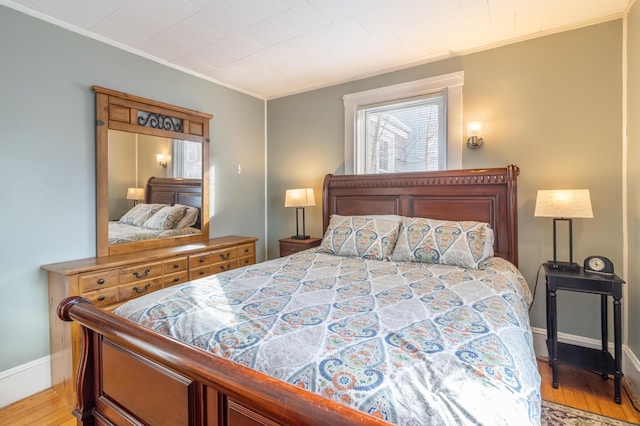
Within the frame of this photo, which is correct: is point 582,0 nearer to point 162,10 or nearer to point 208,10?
point 208,10

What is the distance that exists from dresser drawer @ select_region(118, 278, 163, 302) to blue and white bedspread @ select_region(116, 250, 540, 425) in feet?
2.93

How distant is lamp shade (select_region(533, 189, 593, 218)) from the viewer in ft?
7.27

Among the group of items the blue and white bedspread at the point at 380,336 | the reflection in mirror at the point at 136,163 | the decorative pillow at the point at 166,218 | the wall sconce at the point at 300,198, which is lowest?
the blue and white bedspread at the point at 380,336

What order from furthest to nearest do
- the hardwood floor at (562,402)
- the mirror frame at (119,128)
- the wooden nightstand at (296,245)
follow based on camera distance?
the wooden nightstand at (296,245) < the mirror frame at (119,128) < the hardwood floor at (562,402)

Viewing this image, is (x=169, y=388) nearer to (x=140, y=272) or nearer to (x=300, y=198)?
(x=140, y=272)

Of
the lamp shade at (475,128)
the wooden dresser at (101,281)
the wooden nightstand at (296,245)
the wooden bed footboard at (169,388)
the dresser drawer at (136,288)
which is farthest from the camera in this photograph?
the wooden nightstand at (296,245)

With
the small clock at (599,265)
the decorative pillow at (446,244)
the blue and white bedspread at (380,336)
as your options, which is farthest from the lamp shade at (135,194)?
the small clock at (599,265)

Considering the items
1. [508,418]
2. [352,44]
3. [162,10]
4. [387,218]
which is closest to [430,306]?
[508,418]

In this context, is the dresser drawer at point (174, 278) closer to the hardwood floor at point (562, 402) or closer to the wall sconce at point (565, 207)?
the hardwood floor at point (562, 402)

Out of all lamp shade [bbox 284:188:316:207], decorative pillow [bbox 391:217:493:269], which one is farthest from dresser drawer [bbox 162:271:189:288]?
decorative pillow [bbox 391:217:493:269]

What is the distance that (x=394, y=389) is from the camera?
84 centimetres

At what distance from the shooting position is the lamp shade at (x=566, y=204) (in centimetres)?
221

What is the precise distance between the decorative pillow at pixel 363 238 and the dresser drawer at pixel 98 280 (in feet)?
5.36

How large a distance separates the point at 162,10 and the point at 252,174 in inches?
83.1
